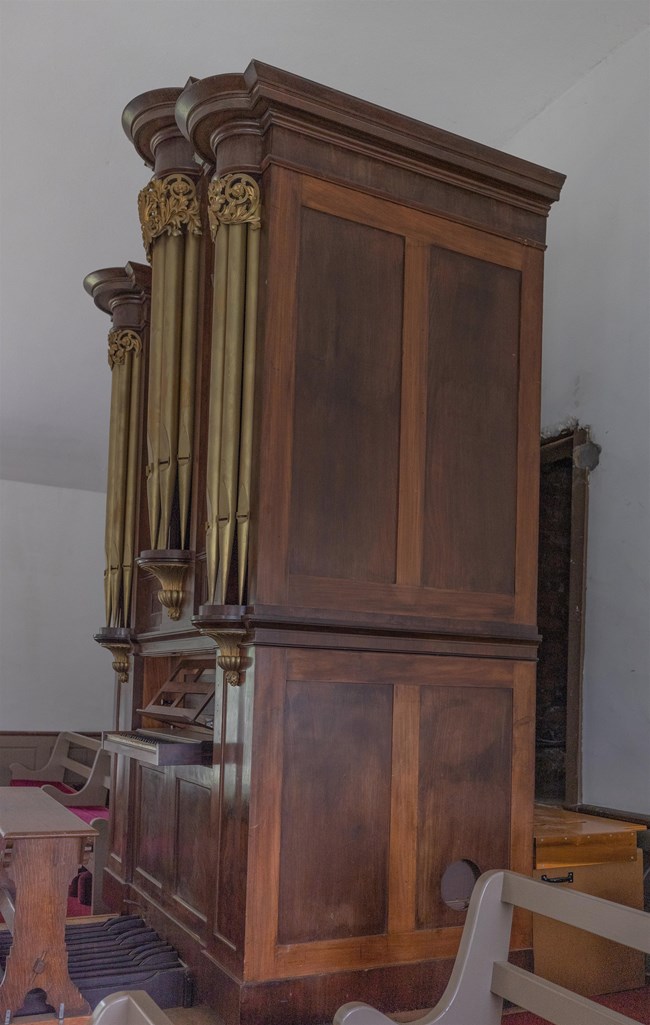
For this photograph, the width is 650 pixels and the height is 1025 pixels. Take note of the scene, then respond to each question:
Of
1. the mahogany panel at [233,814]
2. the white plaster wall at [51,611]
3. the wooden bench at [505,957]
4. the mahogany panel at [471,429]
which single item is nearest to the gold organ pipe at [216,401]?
the mahogany panel at [233,814]

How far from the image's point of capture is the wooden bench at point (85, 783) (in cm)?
555

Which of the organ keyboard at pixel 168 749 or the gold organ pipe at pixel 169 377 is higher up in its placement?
the gold organ pipe at pixel 169 377

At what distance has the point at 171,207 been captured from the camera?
14.3 feet

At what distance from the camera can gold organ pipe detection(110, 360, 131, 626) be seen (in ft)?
17.5

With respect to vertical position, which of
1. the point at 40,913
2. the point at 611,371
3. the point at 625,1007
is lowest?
the point at 625,1007

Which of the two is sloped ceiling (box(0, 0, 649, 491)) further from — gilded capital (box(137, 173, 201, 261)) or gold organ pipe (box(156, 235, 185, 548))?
gold organ pipe (box(156, 235, 185, 548))

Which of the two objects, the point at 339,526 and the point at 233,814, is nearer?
the point at 233,814

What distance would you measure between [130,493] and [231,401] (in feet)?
6.05

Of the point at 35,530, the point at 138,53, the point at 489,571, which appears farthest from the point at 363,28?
the point at 35,530

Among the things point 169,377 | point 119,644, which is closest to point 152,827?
point 119,644

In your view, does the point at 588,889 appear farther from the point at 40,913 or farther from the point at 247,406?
the point at 247,406

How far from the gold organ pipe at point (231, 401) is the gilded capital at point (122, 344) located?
1.94 metres

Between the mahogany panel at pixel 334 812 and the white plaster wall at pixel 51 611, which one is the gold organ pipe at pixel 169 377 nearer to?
the mahogany panel at pixel 334 812

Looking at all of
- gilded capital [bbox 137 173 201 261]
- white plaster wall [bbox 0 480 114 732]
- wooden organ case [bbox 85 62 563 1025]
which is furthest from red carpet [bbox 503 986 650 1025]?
white plaster wall [bbox 0 480 114 732]
